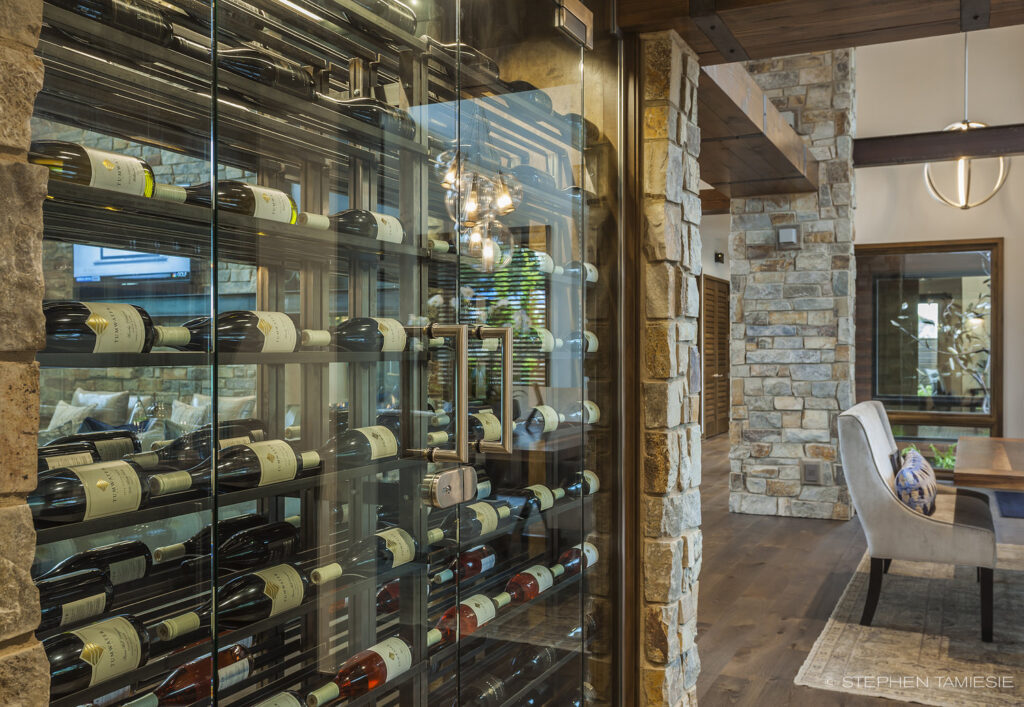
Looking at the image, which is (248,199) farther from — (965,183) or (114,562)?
(965,183)

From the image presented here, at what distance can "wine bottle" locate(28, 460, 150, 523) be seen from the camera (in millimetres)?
946

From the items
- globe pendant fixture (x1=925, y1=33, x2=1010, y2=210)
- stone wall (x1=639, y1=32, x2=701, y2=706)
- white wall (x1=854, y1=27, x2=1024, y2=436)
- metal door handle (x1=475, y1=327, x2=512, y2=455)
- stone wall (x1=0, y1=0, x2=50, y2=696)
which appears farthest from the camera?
white wall (x1=854, y1=27, x2=1024, y2=436)

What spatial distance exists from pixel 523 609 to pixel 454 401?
566 mm

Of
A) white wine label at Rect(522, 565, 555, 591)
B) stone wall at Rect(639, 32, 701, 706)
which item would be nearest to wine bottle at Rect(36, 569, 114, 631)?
white wine label at Rect(522, 565, 555, 591)

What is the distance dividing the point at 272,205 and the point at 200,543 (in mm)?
476

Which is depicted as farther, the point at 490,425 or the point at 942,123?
the point at 942,123

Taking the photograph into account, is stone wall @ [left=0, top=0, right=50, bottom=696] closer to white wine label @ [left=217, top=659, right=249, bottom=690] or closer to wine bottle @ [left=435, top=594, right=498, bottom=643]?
white wine label @ [left=217, top=659, right=249, bottom=690]

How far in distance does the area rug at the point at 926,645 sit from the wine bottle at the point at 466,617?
1.89 m

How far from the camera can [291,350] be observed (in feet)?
3.91

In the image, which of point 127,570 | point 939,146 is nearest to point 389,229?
point 127,570

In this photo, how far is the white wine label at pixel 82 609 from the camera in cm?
100

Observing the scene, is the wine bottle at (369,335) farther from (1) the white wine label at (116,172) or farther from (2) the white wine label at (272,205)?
(1) the white wine label at (116,172)

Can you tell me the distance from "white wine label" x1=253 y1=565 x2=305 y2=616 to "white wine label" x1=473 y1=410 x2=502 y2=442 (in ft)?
1.69

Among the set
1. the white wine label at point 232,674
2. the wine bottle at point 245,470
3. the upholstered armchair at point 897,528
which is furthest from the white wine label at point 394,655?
the upholstered armchair at point 897,528
